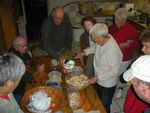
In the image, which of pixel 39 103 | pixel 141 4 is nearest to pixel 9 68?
pixel 39 103

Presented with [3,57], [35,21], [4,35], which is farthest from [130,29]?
[35,21]

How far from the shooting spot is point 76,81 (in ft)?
6.86

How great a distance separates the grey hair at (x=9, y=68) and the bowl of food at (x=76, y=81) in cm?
80

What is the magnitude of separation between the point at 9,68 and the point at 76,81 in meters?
0.96

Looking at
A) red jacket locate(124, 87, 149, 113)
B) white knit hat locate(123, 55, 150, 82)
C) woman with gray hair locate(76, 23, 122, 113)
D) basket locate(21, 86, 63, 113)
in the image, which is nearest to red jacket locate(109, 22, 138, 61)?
woman with gray hair locate(76, 23, 122, 113)

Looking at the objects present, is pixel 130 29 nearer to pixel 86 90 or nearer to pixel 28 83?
pixel 86 90

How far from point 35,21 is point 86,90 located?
417 centimetres

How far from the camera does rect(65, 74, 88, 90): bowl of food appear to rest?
6.59 ft

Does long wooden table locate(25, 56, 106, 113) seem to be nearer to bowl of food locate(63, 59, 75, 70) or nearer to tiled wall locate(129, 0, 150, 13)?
bowl of food locate(63, 59, 75, 70)

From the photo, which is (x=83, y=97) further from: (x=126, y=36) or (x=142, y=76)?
(x=126, y=36)

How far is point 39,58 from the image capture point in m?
2.92

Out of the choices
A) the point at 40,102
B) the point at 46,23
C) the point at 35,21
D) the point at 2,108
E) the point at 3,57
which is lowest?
the point at 35,21

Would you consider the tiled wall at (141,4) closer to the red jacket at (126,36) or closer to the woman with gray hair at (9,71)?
the red jacket at (126,36)

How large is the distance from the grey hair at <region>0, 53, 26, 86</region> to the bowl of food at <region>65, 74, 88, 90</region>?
795 mm
